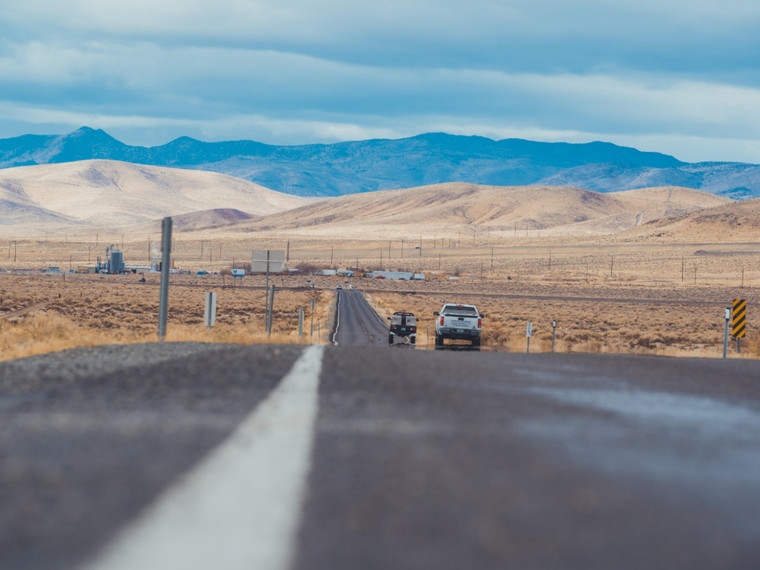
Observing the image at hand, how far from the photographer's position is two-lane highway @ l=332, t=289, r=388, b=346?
125ft

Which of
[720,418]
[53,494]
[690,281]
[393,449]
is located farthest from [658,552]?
[690,281]

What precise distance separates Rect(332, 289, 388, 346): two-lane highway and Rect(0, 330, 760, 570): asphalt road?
65.3 ft

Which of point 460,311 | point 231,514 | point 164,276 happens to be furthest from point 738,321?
point 231,514

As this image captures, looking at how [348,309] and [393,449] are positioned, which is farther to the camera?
[348,309]

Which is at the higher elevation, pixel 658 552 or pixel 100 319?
pixel 658 552

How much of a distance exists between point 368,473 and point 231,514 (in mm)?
1124

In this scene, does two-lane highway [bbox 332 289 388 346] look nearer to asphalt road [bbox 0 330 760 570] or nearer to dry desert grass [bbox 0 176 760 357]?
dry desert grass [bbox 0 176 760 357]

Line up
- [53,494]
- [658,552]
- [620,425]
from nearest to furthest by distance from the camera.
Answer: [658,552], [53,494], [620,425]

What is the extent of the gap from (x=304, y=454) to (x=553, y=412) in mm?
3086

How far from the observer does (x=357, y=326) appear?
49.1 m

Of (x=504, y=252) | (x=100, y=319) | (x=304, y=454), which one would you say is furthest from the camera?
(x=504, y=252)

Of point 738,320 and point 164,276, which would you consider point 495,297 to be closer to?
point 738,320

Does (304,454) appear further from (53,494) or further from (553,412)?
(553,412)

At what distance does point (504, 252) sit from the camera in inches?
7589
